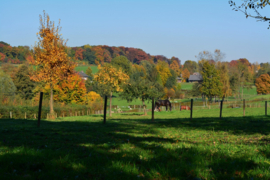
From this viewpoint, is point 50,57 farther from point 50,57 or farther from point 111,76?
point 111,76

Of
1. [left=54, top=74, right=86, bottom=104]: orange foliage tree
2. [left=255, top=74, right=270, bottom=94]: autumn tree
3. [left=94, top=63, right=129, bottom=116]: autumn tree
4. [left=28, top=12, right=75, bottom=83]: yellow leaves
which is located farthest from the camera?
[left=255, top=74, right=270, bottom=94]: autumn tree

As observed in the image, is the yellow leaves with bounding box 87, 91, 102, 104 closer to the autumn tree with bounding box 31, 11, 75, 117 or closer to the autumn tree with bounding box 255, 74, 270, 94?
the autumn tree with bounding box 31, 11, 75, 117

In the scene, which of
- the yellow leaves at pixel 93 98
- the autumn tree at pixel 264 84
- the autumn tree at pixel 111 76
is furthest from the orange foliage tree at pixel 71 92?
the autumn tree at pixel 264 84

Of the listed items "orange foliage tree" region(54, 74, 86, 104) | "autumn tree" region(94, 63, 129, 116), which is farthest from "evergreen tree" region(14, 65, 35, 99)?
"autumn tree" region(94, 63, 129, 116)

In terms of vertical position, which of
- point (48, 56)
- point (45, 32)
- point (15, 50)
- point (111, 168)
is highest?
point (15, 50)

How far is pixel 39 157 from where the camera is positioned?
18.0 feet

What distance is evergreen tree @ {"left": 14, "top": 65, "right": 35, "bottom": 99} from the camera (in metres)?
67.7

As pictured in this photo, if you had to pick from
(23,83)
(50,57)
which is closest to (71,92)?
(23,83)

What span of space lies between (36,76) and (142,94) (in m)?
17.0

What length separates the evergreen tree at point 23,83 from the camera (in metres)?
67.7

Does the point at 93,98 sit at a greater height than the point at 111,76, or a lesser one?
lesser

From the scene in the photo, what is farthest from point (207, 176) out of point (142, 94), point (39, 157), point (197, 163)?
point (142, 94)

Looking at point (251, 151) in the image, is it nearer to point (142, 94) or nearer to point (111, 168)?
point (111, 168)

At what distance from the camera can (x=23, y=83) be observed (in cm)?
6825
